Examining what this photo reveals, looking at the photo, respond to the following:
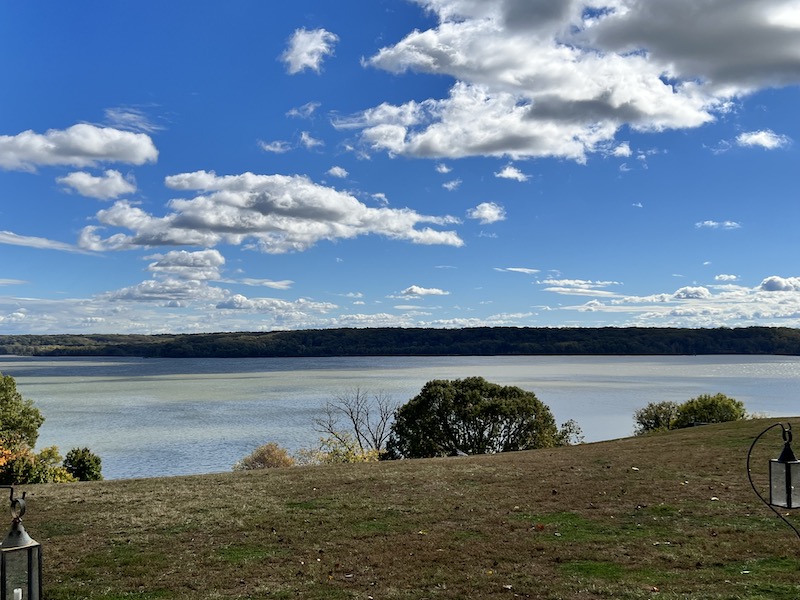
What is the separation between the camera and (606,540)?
44.9 feet

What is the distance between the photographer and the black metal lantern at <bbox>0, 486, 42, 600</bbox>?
5465 millimetres

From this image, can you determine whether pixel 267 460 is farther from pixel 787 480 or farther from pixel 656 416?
pixel 787 480

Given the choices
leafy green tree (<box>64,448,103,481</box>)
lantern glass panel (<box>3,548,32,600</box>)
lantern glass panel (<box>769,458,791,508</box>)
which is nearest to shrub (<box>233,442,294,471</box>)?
leafy green tree (<box>64,448,103,481</box>)

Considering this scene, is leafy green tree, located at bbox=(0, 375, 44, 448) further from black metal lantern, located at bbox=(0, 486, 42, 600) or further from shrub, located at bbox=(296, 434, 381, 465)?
black metal lantern, located at bbox=(0, 486, 42, 600)

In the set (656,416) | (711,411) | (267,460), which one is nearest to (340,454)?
(267,460)

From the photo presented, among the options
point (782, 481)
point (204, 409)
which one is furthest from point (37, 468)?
point (204, 409)

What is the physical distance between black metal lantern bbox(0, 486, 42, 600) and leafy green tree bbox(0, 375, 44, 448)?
51735 mm

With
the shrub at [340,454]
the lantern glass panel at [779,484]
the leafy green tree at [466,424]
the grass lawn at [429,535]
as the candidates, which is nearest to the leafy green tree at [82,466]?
the shrub at [340,454]

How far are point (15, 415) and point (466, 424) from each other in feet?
123

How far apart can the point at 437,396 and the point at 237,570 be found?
150 ft

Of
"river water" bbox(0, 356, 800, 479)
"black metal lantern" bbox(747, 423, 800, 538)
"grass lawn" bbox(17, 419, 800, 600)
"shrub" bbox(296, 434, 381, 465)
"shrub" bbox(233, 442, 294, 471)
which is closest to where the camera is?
"black metal lantern" bbox(747, 423, 800, 538)

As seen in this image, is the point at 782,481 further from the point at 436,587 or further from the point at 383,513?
the point at 383,513

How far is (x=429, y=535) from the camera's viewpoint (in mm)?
14633

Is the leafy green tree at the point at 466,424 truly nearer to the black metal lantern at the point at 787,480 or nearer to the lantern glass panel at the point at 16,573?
the black metal lantern at the point at 787,480
